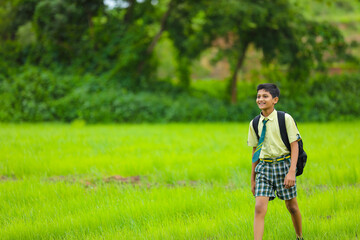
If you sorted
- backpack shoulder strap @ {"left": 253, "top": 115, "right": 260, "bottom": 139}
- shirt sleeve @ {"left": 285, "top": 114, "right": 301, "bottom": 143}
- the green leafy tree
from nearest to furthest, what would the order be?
shirt sleeve @ {"left": 285, "top": 114, "right": 301, "bottom": 143}, backpack shoulder strap @ {"left": 253, "top": 115, "right": 260, "bottom": 139}, the green leafy tree

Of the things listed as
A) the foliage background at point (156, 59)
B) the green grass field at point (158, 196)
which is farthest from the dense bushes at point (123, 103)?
the green grass field at point (158, 196)

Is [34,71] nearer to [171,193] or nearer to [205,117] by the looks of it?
[205,117]

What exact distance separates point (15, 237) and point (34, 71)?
574 inches

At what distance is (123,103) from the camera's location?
15.2 meters

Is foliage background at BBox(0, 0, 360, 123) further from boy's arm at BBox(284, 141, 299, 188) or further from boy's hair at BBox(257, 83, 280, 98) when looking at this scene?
boy's arm at BBox(284, 141, 299, 188)

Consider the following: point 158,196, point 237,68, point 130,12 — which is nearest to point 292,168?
point 158,196

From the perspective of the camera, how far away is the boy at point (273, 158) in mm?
2650

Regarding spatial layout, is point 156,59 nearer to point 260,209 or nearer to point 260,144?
point 260,144

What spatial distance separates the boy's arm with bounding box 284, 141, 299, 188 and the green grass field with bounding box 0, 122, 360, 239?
0.63 meters

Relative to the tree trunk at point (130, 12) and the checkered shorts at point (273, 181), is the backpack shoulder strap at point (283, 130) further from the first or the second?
the tree trunk at point (130, 12)

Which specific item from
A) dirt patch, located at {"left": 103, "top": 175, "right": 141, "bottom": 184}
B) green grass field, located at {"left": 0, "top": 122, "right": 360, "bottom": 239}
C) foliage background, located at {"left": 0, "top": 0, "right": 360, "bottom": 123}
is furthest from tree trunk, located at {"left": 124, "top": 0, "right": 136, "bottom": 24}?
dirt patch, located at {"left": 103, "top": 175, "right": 141, "bottom": 184}

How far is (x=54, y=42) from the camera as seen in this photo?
54.2 ft

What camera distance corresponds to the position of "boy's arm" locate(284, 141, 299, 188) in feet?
8.42

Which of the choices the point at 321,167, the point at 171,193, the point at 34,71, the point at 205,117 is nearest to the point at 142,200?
the point at 171,193
